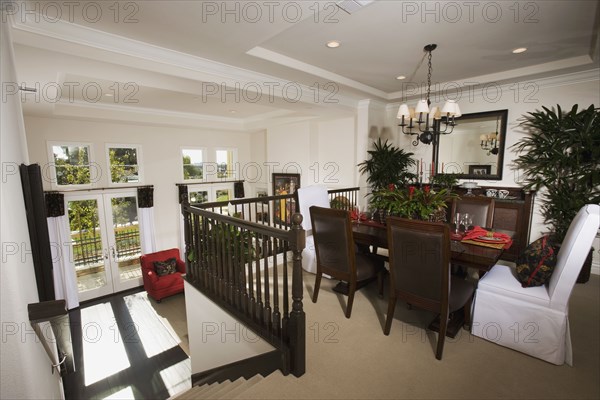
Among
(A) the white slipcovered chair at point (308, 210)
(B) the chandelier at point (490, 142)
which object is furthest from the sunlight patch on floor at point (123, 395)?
(B) the chandelier at point (490, 142)

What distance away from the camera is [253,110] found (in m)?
6.29

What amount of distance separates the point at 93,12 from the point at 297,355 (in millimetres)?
2933

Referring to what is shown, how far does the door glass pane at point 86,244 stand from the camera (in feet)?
19.3

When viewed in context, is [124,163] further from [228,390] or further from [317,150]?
[228,390]

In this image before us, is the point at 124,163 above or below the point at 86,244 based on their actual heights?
above

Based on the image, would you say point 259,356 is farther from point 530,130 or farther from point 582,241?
point 530,130

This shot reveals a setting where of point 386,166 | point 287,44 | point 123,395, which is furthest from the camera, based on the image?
point 386,166

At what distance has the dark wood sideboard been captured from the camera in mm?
4016

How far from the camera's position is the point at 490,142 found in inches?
173

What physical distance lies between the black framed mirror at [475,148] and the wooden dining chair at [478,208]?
158 cm

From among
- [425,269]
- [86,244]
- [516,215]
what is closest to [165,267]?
[86,244]

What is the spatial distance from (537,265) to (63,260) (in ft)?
24.0

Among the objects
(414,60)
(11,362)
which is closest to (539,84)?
(414,60)

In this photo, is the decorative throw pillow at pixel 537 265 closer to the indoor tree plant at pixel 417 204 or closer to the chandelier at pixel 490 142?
the indoor tree plant at pixel 417 204
